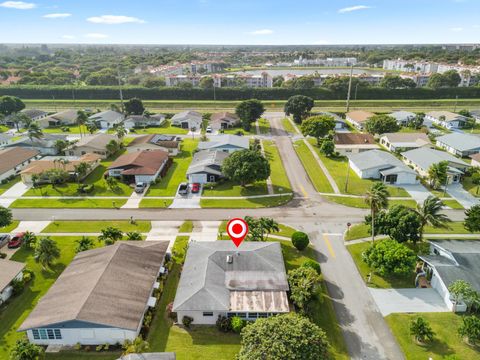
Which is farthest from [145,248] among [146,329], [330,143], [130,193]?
[330,143]

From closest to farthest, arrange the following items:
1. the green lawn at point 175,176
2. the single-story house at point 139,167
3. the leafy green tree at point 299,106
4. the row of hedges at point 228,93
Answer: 1. the green lawn at point 175,176
2. the single-story house at point 139,167
3. the leafy green tree at point 299,106
4. the row of hedges at point 228,93

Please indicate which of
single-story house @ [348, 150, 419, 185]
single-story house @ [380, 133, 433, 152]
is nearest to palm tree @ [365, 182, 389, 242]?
single-story house @ [348, 150, 419, 185]

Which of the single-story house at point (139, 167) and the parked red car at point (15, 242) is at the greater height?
the single-story house at point (139, 167)

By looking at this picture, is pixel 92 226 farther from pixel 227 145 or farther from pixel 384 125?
pixel 384 125

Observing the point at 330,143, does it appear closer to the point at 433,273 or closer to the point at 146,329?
the point at 433,273

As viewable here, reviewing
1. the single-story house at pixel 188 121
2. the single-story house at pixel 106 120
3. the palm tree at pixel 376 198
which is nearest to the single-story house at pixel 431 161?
the palm tree at pixel 376 198

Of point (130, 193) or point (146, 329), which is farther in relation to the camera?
point (130, 193)

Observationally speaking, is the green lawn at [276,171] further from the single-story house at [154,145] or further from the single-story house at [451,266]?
the single-story house at [451,266]
